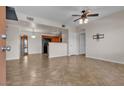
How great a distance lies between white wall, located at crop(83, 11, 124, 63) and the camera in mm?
5305

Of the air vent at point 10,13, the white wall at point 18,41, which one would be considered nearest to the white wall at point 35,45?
the white wall at point 18,41

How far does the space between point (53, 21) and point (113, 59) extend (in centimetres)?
500

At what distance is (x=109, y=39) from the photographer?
236 inches

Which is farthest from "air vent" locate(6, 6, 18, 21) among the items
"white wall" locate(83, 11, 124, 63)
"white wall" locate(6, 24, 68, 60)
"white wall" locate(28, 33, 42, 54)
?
"white wall" locate(28, 33, 42, 54)

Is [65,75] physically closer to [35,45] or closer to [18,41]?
[18,41]

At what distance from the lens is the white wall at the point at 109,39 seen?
5.30 m

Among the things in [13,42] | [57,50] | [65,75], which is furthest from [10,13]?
[57,50]

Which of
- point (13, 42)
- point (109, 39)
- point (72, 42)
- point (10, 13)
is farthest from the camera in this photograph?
point (72, 42)

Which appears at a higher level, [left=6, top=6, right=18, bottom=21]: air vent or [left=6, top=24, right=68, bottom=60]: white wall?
[left=6, top=6, right=18, bottom=21]: air vent

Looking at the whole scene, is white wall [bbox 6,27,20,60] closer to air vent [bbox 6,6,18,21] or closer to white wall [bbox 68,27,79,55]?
air vent [bbox 6,6,18,21]

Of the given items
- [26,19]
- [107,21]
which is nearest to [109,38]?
[107,21]

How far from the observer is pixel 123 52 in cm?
516
